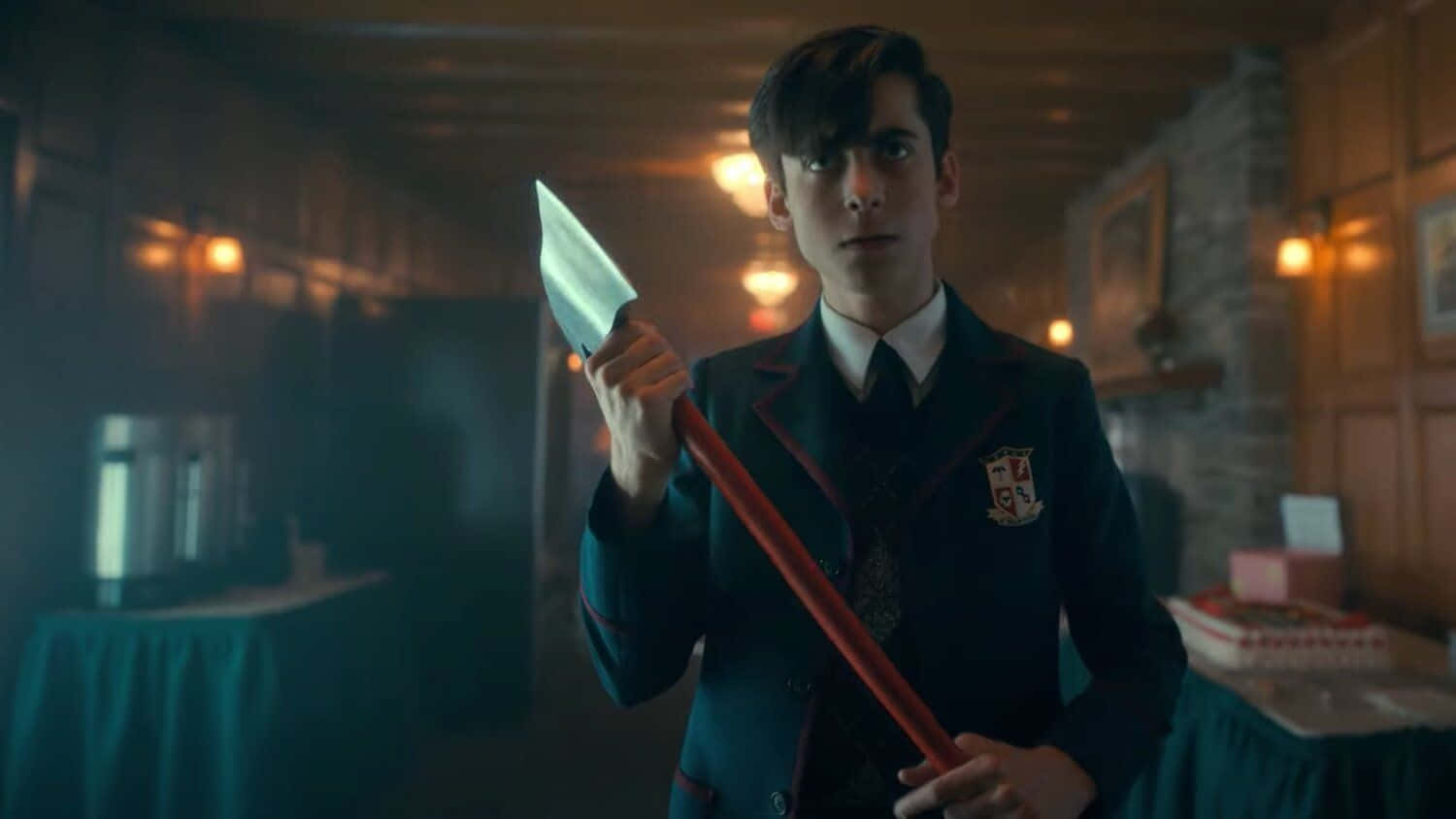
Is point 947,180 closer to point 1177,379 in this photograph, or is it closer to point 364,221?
point 1177,379

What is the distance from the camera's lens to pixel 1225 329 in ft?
12.0

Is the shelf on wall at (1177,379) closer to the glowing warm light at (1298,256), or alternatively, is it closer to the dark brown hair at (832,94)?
the glowing warm light at (1298,256)

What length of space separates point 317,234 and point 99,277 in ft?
5.70

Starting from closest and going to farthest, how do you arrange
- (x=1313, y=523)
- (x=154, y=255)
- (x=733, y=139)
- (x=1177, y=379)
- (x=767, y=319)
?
(x=1313, y=523) → (x=154, y=255) → (x=1177, y=379) → (x=733, y=139) → (x=767, y=319)

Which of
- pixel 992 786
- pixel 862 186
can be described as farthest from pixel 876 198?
pixel 992 786

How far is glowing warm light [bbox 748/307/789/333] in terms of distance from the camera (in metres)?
11.4

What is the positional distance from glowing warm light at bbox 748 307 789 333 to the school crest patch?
34.3 feet

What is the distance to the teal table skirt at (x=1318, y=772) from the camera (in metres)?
1.67

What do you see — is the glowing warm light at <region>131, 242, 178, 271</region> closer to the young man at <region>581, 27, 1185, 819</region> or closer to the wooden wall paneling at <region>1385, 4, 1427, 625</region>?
the young man at <region>581, 27, 1185, 819</region>

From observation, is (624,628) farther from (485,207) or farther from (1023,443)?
(485,207)

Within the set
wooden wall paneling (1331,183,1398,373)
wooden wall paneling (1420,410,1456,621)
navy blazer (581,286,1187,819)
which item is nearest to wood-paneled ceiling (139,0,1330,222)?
wooden wall paneling (1331,183,1398,373)

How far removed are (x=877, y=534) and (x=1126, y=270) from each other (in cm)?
469

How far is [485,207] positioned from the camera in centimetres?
677

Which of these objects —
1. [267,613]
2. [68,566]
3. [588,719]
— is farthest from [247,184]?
[588,719]
